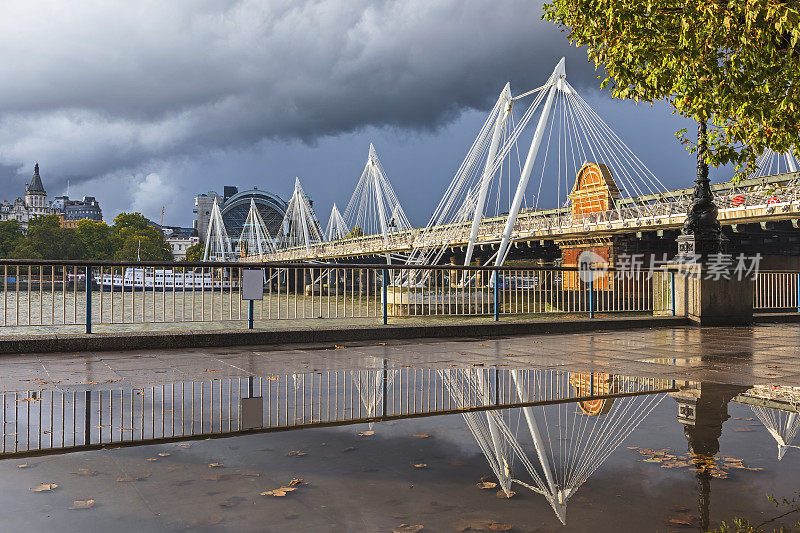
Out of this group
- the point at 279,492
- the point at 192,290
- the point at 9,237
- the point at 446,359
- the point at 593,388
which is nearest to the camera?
the point at 279,492

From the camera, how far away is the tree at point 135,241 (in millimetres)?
125125

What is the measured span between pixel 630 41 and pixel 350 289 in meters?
7.14

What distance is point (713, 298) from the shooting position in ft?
45.4

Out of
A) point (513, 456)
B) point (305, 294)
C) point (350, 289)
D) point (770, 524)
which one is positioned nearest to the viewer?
point (770, 524)

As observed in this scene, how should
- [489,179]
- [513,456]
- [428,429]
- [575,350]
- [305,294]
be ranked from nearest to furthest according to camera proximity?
[513,456] < [428,429] < [575,350] < [305,294] < [489,179]

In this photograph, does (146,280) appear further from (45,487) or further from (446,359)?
(45,487)

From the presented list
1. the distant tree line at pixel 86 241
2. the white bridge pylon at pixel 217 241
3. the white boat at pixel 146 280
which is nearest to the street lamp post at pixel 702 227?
the white boat at pixel 146 280

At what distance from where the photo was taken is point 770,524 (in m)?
2.73

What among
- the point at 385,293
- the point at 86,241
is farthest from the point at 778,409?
the point at 86,241

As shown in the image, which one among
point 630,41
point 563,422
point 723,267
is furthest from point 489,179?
point 563,422

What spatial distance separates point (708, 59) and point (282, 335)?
6609 millimetres

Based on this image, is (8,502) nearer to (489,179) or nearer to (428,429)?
(428,429)

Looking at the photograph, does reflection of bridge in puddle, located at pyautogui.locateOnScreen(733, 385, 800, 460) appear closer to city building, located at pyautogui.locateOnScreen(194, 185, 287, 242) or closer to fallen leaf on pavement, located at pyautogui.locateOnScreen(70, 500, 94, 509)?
fallen leaf on pavement, located at pyautogui.locateOnScreen(70, 500, 94, 509)

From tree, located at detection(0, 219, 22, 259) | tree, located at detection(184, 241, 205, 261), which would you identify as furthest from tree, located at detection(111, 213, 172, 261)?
tree, located at detection(184, 241, 205, 261)
